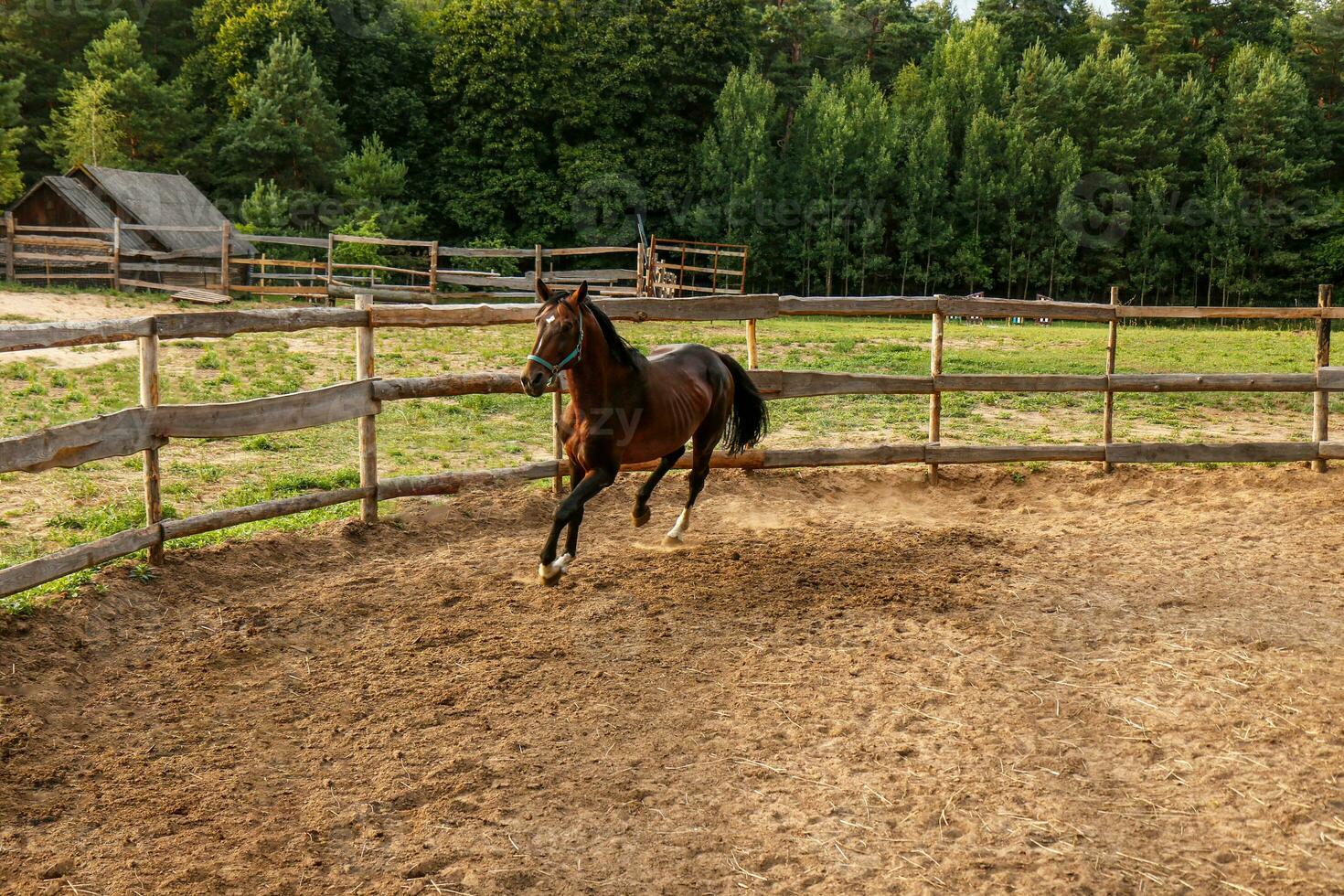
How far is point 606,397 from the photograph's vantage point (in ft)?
19.9

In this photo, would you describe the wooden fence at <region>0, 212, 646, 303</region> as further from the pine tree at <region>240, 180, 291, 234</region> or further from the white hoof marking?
the white hoof marking

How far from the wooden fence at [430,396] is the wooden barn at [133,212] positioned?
A: 72.0 feet

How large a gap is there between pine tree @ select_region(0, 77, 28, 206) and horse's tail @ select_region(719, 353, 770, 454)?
34.9 meters

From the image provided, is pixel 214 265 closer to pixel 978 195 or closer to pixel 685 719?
pixel 685 719

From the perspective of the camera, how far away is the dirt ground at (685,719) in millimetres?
3424

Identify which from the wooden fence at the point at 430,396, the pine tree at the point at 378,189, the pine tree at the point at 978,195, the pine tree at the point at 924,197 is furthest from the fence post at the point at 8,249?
the pine tree at the point at 978,195

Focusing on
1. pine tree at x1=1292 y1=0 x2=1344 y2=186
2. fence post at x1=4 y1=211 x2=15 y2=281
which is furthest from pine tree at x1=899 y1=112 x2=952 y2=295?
fence post at x1=4 y1=211 x2=15 y2=281

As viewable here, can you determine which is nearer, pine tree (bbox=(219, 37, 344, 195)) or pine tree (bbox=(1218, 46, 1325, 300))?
pine tree (bbox=(219, 37, 344, 195))

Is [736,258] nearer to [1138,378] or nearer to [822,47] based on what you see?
[822,47]

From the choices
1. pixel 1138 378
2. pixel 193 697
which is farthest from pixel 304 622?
pixel 1138 378

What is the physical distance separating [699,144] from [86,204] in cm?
2397

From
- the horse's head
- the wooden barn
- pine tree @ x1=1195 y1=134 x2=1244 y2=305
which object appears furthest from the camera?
pine tree @ x1=1195 y1=134 x2=1244 y2=305

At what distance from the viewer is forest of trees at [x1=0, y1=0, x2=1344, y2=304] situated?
135ft

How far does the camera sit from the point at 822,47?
58844 millimetres
